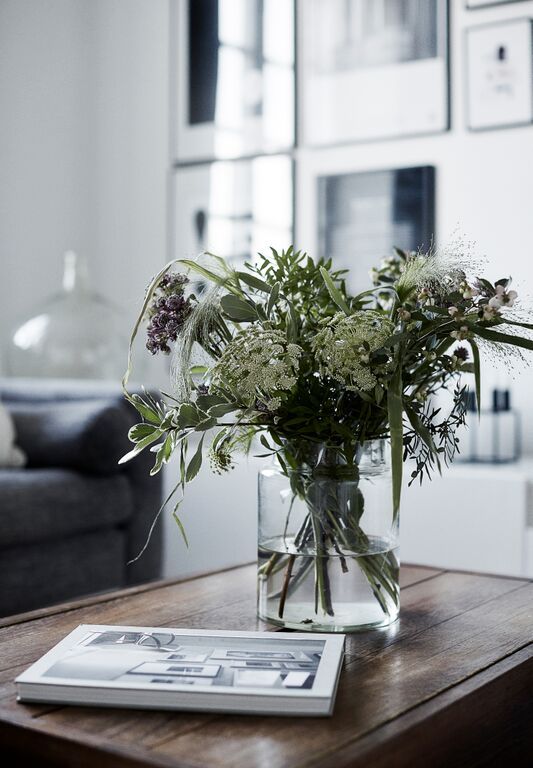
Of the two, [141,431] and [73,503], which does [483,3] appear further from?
[141,431]

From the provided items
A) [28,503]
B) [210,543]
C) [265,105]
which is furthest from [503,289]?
[265,105]

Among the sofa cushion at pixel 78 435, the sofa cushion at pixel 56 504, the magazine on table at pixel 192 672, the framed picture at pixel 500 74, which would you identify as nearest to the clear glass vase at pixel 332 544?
the magazine on table at pixel 192 672

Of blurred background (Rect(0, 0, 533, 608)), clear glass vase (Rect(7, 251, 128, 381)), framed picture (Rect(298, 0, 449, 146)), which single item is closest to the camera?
blurred background (Rect(0, 0, 533, 608))

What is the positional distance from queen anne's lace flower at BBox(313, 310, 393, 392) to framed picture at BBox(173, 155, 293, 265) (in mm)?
2407

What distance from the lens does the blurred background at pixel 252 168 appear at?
3133 mm

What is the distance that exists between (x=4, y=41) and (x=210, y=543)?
2122 mm

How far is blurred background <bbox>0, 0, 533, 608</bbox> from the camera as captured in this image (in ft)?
10.3

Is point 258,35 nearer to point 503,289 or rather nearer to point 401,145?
point 401,145

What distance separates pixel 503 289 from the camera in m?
1.23

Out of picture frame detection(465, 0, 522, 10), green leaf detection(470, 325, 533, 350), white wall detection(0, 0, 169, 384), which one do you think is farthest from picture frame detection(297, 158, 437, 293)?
green leaf detection(470, 325, 533, 350)

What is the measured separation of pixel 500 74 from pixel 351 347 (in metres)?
2.29

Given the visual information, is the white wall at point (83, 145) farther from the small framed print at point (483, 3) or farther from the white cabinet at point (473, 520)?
the white cabinet at point (473, 520)

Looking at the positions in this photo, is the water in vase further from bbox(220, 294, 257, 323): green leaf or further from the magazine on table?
bbox(220, 294, 257, 323): green leaf

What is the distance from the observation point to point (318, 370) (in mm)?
1283
